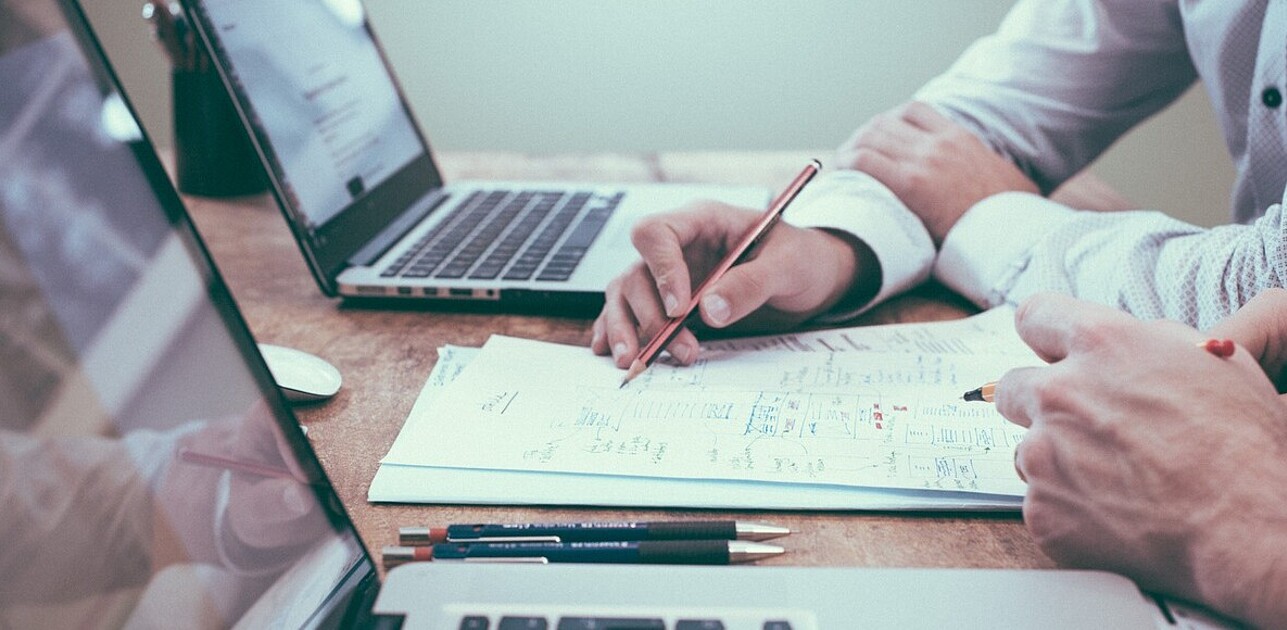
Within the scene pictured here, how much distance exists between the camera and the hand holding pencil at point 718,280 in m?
0.64

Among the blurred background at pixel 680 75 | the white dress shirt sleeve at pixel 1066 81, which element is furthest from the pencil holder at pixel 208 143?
the blurred background at pixel 680 75

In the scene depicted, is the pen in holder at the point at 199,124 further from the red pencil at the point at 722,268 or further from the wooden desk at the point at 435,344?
the red pencil at the point at 722,268

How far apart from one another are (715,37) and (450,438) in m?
1.66

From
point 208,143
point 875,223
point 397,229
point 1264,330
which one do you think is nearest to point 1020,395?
point 1264,330

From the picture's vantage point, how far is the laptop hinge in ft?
2.65

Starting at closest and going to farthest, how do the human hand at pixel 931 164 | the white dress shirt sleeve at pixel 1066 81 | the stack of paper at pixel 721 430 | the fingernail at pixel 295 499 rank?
the fingernail at pixel 295 499
the stack of paper at pixel 721 430
the human hand at pixel 931 164
the white dress shirt sleeve at pixel 1066 81

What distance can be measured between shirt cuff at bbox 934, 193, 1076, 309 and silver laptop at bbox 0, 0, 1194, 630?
39 centimetres

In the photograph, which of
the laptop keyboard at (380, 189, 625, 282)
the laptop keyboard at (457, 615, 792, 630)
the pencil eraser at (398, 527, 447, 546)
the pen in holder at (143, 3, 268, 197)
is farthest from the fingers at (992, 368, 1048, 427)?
the pen in holder at (143, 3, 268, 197)

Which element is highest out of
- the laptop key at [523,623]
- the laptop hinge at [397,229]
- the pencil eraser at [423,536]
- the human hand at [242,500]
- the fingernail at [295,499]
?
the human hand at [242,500]

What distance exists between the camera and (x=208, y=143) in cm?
106

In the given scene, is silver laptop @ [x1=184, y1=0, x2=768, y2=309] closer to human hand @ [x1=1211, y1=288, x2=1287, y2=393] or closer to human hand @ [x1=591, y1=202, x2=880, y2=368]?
human hand @ [x1=591, y1=202, x2=880, y2=368]

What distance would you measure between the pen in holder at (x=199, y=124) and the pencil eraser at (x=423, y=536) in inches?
27.6

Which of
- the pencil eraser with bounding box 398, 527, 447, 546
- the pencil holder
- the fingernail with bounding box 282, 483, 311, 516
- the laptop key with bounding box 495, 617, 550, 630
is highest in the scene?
the pencil holder

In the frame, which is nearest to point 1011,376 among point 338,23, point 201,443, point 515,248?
point 201,443
